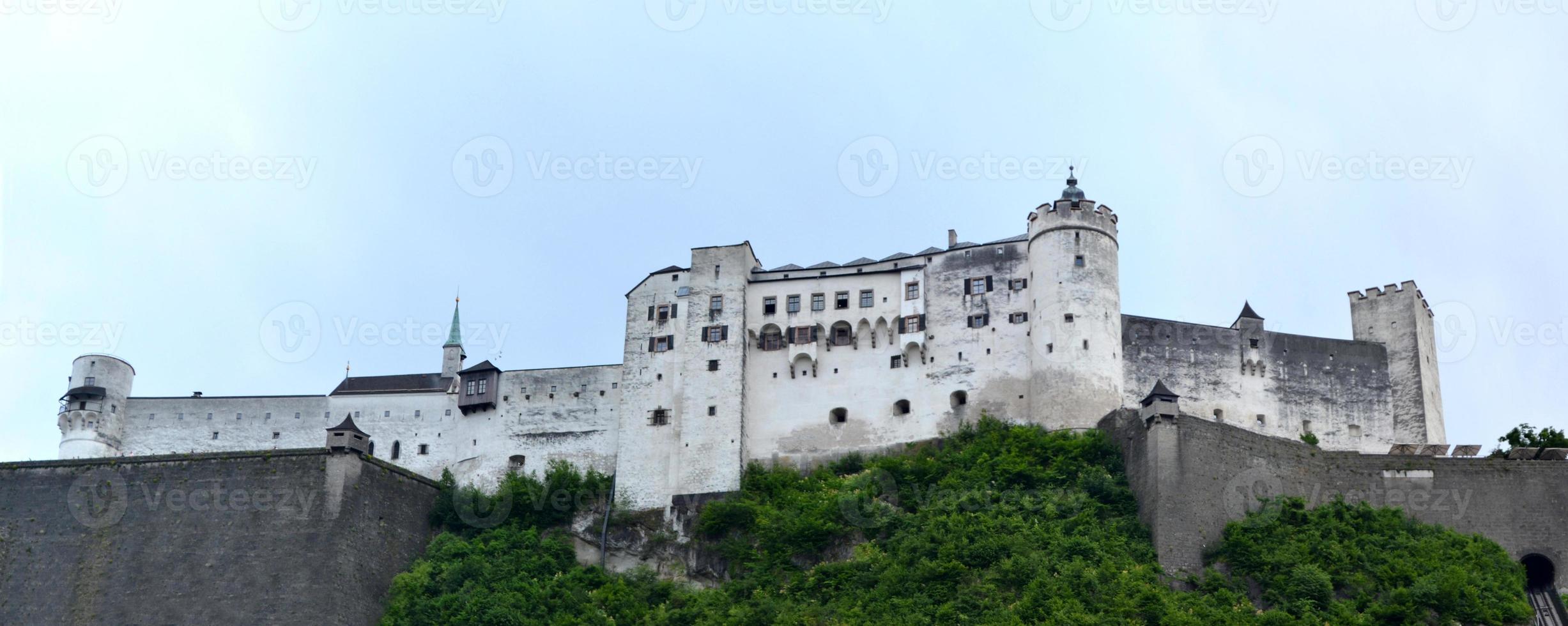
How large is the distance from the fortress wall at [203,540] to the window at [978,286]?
68.9 ft

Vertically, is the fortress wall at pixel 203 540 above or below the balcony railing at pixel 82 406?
below

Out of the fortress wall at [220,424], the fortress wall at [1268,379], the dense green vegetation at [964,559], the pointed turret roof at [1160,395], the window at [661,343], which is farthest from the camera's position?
the fortress wall at [220,424]

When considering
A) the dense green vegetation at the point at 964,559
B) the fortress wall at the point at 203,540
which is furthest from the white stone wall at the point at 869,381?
the fortress wall at the point at 203,540

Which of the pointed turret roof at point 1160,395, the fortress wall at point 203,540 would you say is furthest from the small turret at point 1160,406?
the fortress wall at point 203,540

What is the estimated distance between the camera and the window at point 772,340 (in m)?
66.9

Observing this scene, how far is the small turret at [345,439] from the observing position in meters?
59.8

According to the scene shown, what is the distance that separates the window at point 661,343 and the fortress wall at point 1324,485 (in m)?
18.1

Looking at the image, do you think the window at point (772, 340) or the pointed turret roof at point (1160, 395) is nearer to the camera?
the pointed turret roof at point (1160, 395)

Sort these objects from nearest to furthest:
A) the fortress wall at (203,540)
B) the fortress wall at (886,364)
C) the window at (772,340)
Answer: the fortress wall at (203,540), the fortress wall at (886,364), the window at (772,340)

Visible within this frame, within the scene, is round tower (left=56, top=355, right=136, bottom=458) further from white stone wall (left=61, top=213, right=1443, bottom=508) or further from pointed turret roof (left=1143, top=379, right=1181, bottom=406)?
pointed turret roof (left=1143, top=379, right=1181, bottom=406)

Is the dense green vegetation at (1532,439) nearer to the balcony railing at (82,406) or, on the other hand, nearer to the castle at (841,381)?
Result: the castle at (841,381)

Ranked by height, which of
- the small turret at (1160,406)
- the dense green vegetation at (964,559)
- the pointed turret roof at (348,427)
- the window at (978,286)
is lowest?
the dense green vegetation at (964,559)

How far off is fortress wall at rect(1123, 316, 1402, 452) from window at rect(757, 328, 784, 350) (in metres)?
12.2

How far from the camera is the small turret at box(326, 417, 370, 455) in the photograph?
59.8 meters
